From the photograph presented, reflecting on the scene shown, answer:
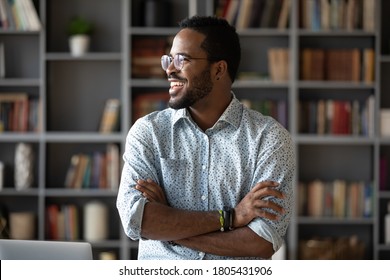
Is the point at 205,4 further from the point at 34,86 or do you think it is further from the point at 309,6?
the point at 34,86

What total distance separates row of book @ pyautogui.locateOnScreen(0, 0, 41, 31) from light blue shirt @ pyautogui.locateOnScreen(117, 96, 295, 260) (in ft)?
10.1

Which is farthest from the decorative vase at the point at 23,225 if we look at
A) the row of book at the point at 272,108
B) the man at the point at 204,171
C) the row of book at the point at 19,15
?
the man at the point at 204,171

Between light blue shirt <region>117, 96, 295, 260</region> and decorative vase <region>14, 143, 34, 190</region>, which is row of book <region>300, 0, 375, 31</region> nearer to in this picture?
decorative vase <region>14, 143, 34, 190</region>

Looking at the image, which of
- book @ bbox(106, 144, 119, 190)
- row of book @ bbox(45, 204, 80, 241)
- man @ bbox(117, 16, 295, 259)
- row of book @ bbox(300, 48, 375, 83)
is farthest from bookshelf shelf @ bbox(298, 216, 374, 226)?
man @ bbox(117, 16, 295, 259)

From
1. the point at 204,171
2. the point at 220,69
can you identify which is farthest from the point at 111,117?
the point at 204,171

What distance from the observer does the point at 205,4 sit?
5242mm

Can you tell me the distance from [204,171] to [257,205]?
19 centimetres

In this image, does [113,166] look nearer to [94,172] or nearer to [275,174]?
[94,172]

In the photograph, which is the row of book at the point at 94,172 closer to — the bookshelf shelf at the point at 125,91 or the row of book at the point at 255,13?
the bookshelf shelf at the point at 125,91

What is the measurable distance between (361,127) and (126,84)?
65.0 inches

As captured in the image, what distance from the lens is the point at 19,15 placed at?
514cm

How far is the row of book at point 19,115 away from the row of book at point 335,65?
188 cm
